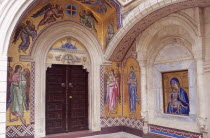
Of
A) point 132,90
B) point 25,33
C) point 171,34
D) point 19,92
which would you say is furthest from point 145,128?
point 25,33

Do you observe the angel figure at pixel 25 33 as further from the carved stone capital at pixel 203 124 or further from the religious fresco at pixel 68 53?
the carved stone capital at pixel 203 124

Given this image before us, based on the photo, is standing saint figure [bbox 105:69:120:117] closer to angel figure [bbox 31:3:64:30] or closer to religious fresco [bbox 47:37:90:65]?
religious fresco [bbox 47:37:90:65]

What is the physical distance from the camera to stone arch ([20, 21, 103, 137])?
577cm

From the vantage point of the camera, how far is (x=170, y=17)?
5348 millimetres

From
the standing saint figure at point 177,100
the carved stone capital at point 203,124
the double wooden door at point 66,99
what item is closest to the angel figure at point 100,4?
the double wooden door at point 66,99

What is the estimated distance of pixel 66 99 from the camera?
632 centimetres

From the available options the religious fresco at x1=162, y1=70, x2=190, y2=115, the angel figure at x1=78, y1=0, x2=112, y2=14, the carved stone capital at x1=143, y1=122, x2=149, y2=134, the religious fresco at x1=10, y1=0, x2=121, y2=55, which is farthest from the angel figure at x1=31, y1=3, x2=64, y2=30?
the carved stone capital at x1=143, y1=122, x2=149, y2=134

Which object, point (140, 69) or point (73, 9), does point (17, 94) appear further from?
point (140, 69)

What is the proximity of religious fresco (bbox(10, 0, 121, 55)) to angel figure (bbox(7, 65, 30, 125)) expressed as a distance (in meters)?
0.54

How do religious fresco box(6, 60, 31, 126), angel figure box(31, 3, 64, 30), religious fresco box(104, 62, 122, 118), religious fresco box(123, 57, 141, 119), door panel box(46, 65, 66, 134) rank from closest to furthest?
religious fresco box(6, 60, 31, 126)
angel figure box(31, 3, 64, 30)
door panel box(46, 65, 66, 134)
religious fresco box(123, 57, 141, 119)
religious fresco box(104, 62, 122, 118)

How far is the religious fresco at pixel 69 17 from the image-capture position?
5699mm

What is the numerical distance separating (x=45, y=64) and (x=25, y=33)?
93 cm

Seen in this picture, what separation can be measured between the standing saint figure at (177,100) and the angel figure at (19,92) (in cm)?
353

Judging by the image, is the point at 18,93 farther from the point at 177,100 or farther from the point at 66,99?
the point at 177,100
